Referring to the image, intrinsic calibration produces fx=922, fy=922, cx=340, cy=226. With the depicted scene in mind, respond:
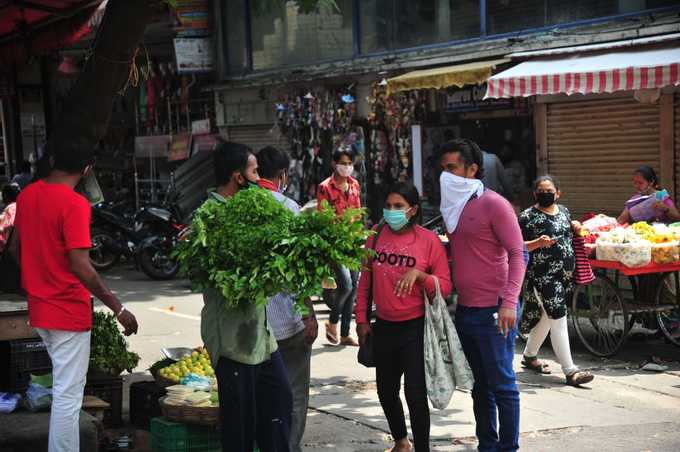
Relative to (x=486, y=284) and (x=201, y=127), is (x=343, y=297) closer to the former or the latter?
(x=486, y=284)

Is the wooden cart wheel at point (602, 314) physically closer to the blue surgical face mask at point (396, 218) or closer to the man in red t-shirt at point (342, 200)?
the man in red t-shirt at point (342, 200)

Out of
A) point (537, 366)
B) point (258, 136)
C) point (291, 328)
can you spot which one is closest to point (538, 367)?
point (537, 366)

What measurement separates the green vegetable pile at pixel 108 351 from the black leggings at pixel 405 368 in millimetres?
2249

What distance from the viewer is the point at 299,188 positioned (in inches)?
645

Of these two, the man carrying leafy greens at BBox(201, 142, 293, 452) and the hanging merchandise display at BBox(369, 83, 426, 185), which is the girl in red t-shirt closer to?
the man carrying leafy greens at BBox(201, 142, 293, 452)

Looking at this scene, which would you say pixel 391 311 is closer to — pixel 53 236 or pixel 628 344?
pixel 53 236

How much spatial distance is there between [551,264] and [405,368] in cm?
286

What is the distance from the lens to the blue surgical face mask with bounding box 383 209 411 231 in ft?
17.7

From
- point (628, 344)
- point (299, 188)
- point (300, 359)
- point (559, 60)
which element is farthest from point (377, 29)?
point (300, 359)

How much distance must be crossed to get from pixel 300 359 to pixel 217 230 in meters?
1.12

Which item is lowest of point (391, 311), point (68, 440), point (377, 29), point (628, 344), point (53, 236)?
point (628, 344)

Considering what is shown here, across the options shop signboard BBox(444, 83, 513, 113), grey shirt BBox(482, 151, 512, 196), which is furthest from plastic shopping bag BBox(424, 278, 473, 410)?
shop signboard BBox(444, 83, 513, 113)

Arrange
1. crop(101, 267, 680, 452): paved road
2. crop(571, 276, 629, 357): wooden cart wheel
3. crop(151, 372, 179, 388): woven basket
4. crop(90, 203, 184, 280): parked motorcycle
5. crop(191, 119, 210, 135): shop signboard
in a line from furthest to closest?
1. crop(191, 119, 210, 135): shop signboard
2. crop(90, 203, 184, 280): parked motorcycle
3. crop(571, 276, 629, 357): wooden cart wheel
4. crop(151, 372, 179, 388): woven basket
5. crop(101, 267, 680, 452): paved road

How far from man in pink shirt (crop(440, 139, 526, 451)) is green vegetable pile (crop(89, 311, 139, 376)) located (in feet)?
8.91
